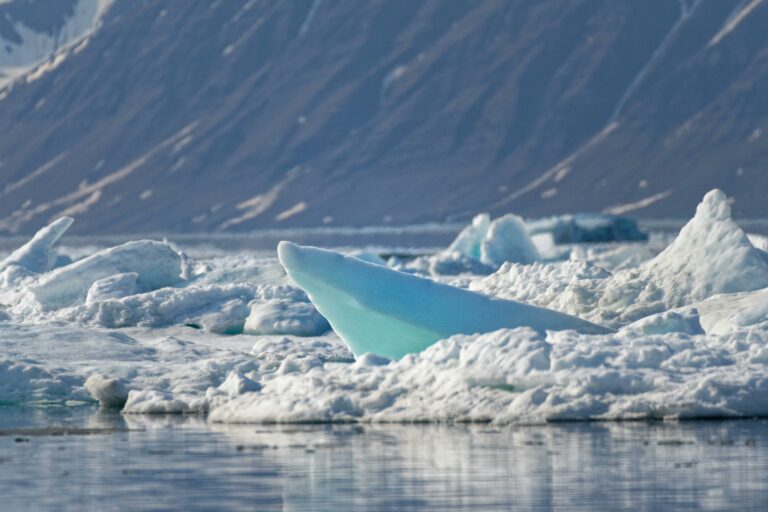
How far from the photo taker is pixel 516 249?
1930 inches

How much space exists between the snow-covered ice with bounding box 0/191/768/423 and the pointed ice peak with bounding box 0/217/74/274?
10382 mm

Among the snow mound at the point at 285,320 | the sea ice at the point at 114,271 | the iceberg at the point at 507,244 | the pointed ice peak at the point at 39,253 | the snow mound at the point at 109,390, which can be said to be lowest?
the snow mound at the point at 109,390

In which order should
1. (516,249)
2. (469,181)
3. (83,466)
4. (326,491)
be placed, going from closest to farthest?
1. (326,491)
2. (83,466)
3. (516,249)
4. (469,181)

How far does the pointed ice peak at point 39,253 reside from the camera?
35.2 meters

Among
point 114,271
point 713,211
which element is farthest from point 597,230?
point 713,211

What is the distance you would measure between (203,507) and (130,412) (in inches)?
261

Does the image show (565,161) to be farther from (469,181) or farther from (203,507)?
(203,507)

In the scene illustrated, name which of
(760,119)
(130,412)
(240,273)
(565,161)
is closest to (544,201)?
(565,161)

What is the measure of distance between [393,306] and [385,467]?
5440 mm

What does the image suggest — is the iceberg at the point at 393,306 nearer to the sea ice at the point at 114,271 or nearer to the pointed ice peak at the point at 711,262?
the pointed ice peak at the point at 711,262

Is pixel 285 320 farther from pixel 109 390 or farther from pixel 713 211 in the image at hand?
pixel 109 390

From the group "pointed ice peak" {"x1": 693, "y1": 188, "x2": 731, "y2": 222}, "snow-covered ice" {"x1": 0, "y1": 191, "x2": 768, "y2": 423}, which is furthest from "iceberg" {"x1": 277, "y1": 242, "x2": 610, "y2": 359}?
"pointed ice peak" {"x1": 693, "y1": 188, "x2": 731, "y2": 222}

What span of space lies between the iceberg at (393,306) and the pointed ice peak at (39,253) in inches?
735

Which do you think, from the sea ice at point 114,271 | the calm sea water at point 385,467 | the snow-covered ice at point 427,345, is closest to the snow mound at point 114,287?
the sea ice at point 114,271
